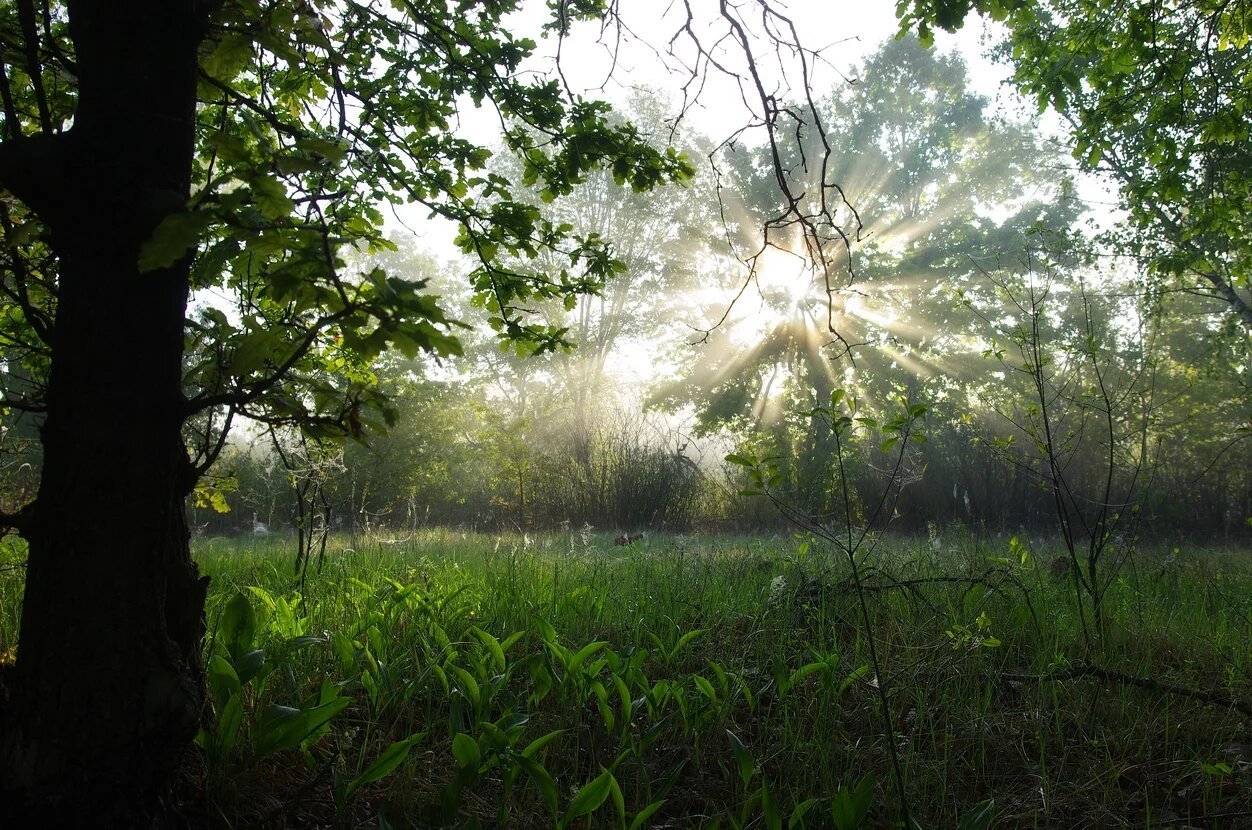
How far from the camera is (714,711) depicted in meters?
2.24

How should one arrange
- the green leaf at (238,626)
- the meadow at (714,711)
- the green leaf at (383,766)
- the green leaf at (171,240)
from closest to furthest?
the green leaf at (171,240)
the green leaf at (383,766)
the meadow at (714,711)
the green leaf at (238,626)

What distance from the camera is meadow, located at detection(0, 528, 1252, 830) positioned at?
1.72 m

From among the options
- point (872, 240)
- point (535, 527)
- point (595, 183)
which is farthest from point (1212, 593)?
point (595, 183)

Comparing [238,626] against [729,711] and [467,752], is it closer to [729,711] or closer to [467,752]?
[467,752]

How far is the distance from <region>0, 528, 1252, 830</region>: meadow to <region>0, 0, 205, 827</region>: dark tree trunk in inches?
13.9

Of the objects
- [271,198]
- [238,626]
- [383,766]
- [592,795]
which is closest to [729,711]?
[592,795]

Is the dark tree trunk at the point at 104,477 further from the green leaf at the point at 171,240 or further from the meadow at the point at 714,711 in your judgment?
the meadow at the point at 714,711

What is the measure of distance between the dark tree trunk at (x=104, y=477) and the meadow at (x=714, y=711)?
353 mm

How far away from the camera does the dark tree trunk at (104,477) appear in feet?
4.17

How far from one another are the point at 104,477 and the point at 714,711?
180 cm

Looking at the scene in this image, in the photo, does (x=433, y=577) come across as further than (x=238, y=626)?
Yes

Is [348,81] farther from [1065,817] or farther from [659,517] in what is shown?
[659,517]

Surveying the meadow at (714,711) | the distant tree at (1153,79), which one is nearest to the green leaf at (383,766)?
the meadow at (714,711)

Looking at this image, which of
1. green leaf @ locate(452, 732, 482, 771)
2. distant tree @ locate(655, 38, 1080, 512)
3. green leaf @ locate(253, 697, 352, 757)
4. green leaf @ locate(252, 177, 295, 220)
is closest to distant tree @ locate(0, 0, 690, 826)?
green leaf @ locate(252, 177, 295, 220)
